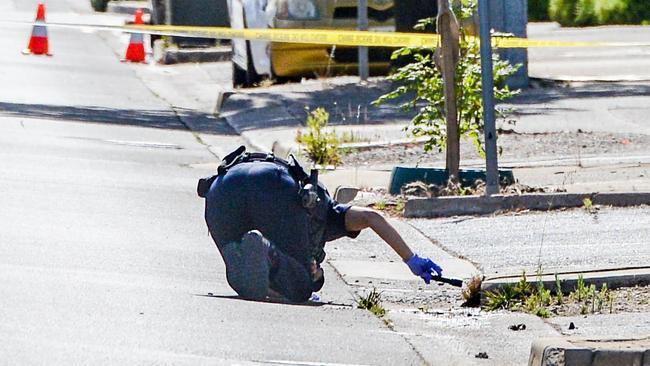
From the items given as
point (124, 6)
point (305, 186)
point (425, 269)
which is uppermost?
point (305, 186)

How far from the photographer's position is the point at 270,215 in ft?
28.3

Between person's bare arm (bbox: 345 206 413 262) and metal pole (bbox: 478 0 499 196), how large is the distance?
10.7ft

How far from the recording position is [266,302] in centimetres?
846

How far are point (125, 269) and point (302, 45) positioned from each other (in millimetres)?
12812

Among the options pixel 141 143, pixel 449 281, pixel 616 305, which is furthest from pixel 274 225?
pixel 141 143

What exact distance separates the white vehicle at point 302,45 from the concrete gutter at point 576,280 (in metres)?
12.5

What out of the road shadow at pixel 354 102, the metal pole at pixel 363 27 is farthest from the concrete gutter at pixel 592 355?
the metal pole at pixel 363 27

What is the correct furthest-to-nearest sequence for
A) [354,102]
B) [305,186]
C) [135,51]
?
1. [135,51]
2. [354,102]
3. [305,186]

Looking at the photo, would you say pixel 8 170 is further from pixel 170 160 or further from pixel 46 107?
pixel 46 107

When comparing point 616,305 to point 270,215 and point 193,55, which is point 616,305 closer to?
point 270,215

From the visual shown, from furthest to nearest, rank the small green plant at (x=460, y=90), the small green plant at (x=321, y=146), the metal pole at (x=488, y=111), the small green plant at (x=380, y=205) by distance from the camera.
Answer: the small green plant at (x=321, y=146), the small green plant at (x=460, y=90), the small green plant at (x=380, y=205), the metal pole at (x=488, y=111)

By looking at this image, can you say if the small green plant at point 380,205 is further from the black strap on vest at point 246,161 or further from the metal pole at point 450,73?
the black strap on vest at point 246,161

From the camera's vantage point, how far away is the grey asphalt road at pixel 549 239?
975 cm

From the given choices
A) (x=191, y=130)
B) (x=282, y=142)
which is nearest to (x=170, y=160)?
(x=282, y=142)
